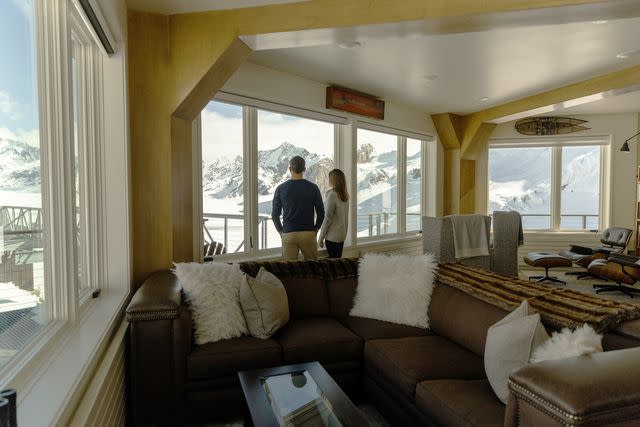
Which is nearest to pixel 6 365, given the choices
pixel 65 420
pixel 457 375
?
pixel 65 420

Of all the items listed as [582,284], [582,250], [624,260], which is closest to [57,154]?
[624,260]

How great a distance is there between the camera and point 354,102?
5250 mm

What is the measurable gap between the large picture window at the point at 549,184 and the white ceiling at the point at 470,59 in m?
2.45

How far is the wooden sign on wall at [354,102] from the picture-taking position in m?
4.97

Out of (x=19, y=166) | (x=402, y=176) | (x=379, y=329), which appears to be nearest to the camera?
(x=19, y=166)

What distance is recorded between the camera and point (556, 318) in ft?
6.13

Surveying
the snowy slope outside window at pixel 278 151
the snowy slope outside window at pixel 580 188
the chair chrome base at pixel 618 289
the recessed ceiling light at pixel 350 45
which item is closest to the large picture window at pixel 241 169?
the snowy slope outside window at pixel 278 151

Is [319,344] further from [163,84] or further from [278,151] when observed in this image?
[278,151]

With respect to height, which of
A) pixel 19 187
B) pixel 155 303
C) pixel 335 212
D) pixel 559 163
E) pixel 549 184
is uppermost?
pixel 559 163

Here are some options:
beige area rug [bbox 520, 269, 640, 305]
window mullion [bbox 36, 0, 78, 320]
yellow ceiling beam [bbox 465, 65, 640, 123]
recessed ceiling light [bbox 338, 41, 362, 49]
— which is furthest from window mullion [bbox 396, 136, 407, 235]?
window mullion [bbox 36, 0, 78, 320]

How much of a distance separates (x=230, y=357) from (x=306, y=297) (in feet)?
2.65

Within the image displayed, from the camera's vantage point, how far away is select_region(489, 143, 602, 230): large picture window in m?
7.46

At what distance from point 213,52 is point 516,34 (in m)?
2.43

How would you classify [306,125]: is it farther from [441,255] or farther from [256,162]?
[441,255]
